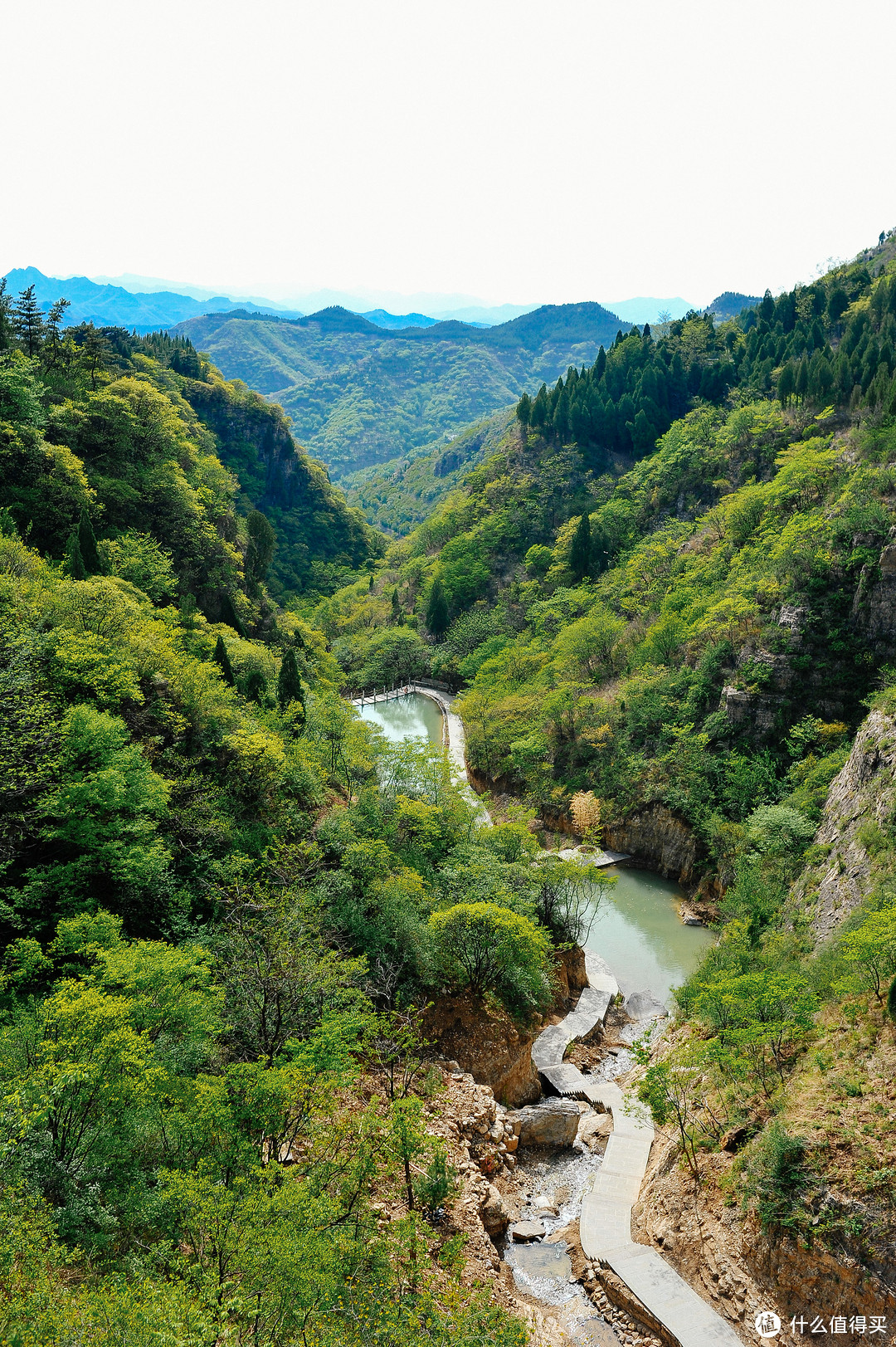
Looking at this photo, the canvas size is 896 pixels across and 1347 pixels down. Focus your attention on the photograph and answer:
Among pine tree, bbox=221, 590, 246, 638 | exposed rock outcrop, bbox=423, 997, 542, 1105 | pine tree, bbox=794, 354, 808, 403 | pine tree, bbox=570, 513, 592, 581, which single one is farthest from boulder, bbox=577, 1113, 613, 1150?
pine tree, bbox=794, 354, 808, 403

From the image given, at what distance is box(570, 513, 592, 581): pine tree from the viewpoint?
2408 inches

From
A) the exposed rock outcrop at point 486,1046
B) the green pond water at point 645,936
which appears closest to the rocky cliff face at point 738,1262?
the exposed rock outcrop at point 486,1046

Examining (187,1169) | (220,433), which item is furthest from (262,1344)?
(220,433)

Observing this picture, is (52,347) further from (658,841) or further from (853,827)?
(853,827)

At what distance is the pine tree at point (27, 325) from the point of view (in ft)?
136

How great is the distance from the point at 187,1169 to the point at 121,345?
75.9 m

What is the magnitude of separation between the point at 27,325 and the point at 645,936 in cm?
4614

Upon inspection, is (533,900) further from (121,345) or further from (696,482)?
(121,345)

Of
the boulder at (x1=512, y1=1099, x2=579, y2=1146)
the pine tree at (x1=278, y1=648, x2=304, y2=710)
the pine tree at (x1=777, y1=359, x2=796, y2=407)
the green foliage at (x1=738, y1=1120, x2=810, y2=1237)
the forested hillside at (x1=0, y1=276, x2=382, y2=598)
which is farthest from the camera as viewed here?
the pine tree at (x1=777, y1=359, x2=796, y2=407)

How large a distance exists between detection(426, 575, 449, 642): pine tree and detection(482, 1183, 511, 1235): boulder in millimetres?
58736

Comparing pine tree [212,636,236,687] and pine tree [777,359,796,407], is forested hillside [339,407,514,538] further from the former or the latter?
pine tree [212,636,236,687]

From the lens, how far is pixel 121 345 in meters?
70.6

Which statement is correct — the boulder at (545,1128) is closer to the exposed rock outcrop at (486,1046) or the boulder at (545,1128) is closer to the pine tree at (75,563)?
the exposed rock outcrop at (486,1046)

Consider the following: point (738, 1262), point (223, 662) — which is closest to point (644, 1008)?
point (738, 1262)
